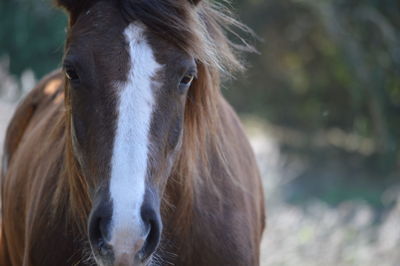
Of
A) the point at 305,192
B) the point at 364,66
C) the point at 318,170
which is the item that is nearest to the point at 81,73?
the point at 364,66

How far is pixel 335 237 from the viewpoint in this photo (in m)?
7.46

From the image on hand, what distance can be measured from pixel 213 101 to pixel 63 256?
102cm

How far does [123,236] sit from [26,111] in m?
2.63

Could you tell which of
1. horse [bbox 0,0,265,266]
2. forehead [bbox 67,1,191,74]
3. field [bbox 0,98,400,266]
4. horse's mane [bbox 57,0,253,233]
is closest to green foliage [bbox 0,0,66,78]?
field [bbox 0,98,400,266]

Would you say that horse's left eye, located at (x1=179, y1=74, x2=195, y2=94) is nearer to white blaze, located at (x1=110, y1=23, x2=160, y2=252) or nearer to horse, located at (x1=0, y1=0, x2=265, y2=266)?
horse, located at (x1=0, y1=0, x2=265, y2=266)

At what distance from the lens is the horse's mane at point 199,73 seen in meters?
3.06

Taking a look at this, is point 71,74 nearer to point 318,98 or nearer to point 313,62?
point 313,62

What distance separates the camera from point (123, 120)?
2.79 metres

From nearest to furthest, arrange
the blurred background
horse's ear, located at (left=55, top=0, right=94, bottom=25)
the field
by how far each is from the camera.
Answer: horse's ear, located at (left=55, top=0, right=94, bottom=25)
the field
the blurred background

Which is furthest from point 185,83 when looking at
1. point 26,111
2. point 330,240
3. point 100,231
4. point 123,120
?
point 330,240

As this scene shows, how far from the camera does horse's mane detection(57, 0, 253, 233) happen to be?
306 cm

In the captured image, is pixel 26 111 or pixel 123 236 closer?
pixel 123 236

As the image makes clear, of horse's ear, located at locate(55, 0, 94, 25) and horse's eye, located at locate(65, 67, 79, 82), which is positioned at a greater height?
horse's ear, located at locate(55, 0, 94, 25)

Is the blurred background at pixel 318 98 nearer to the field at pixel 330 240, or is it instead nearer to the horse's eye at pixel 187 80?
the field at pixel 330 240
